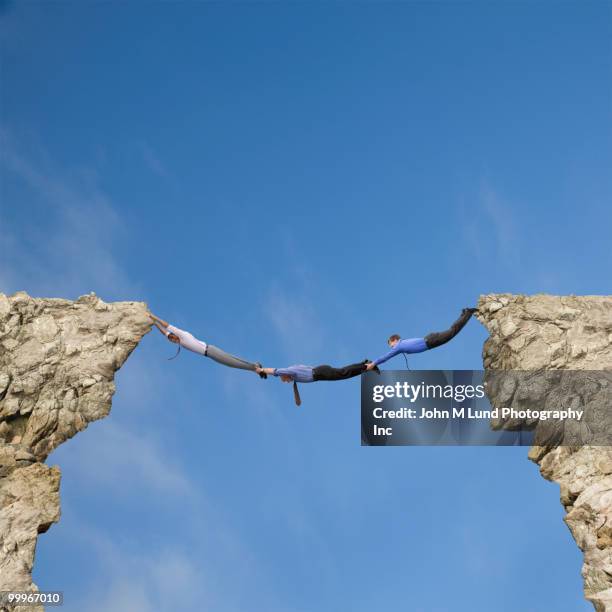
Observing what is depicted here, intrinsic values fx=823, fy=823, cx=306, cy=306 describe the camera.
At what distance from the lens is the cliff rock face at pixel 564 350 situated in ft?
51.0

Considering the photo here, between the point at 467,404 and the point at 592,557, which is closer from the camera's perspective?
the point at 592,557

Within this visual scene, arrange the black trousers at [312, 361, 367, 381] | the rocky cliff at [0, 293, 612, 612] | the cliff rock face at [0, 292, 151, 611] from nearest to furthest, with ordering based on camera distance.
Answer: the rocky cliff at [0, 293, 612, 612]
the cliff rock face at [0, 292, 151, 611]
the black trousers at [312, 361, 367, 381]

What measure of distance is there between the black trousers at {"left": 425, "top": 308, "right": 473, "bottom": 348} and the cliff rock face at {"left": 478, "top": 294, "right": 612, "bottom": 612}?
16.8 inches

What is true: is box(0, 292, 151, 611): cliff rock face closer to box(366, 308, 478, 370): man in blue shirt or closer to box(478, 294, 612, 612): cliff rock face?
box(366, 308, 478, 370): man in blue shirt

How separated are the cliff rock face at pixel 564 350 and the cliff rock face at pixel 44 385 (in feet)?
23.9

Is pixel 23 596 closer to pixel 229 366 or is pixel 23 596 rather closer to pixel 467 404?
pixel 229 366

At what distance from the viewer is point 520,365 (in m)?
16.7

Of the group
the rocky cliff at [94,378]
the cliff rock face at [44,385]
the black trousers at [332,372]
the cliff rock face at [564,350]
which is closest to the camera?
the rocky cliff at [94,378]

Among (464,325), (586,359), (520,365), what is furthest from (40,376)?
(586,359)

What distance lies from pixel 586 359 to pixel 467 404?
263 cm

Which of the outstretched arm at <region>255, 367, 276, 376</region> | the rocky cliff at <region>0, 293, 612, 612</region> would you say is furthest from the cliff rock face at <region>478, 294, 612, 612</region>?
the outstretched arm at <region>255, 367, 276, 376</region>

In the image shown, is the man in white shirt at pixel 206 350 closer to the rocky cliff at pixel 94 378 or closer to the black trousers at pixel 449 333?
the rocky cliff at pixel 94 378

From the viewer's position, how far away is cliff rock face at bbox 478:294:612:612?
15555 mm

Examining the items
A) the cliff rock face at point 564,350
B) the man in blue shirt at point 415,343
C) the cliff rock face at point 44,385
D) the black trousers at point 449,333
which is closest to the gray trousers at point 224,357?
the cliff rock face at point 44,385
